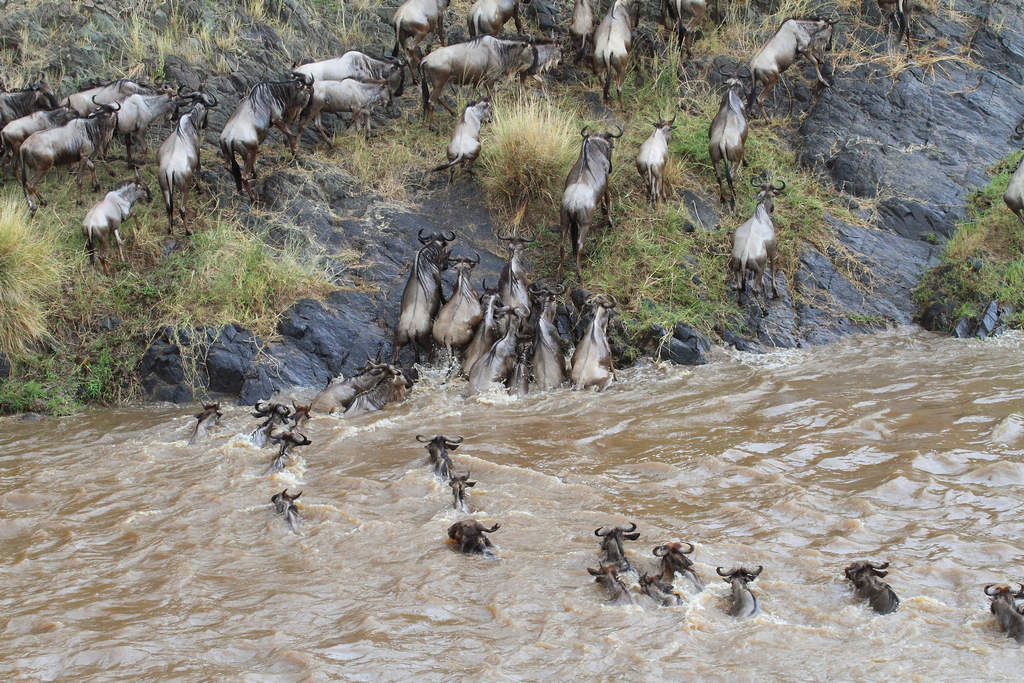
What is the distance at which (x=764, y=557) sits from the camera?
4.94 m

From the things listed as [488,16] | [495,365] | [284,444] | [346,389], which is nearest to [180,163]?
[346,389]

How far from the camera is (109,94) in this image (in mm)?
10969

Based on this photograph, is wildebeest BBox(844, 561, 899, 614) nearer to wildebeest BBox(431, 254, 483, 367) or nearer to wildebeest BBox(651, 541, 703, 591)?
wildebeest BBox(651, 541, 703, 591)

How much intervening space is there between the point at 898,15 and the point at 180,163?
908 cm

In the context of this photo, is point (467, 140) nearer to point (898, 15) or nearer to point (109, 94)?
point (109, 94)

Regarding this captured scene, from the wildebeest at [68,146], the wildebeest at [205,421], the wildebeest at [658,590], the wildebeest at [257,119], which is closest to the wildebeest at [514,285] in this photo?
the wildebeest at [205,421]

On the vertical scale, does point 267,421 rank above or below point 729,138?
below

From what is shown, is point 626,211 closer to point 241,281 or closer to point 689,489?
point 241,281

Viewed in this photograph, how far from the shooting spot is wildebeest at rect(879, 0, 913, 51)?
11922 millimetres

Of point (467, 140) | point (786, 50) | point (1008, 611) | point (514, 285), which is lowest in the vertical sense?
point (1008, 611)

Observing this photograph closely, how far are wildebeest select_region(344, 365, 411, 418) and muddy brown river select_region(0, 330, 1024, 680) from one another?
15cm

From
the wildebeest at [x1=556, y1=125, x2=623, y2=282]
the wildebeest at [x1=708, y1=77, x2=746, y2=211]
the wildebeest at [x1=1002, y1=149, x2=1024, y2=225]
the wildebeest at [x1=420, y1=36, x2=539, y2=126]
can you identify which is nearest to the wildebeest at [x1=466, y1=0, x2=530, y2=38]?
the wildebeest at [x1=420, y1=36, x2=539, y2=126]

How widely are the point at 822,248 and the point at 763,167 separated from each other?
145 cm

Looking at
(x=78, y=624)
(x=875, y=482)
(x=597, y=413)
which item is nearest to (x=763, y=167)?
(x=597, y=413)
